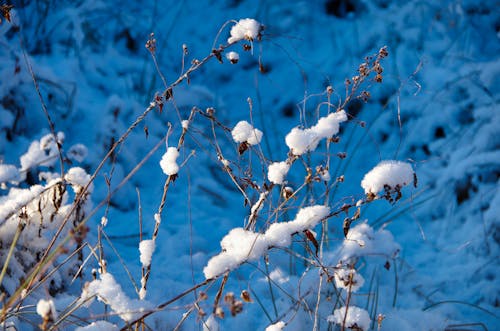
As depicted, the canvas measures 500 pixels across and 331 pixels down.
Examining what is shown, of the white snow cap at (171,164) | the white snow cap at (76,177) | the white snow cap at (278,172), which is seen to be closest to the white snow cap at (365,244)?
the white snow cap at (278,172)

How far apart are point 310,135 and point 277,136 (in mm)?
2114

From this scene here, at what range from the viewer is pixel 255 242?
3.79 ft

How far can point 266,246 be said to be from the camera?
A: 1.17 metres

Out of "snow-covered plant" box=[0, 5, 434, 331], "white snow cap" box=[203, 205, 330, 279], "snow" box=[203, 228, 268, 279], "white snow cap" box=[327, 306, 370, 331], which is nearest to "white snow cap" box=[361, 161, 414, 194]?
"snow-covered plant" box=[0, 5, 434, 331]

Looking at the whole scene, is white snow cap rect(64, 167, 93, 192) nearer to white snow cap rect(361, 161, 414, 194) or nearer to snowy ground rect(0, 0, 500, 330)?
snowy ground rect(0, 0, 500, 330)

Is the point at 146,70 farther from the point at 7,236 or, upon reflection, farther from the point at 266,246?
the point at 266,246

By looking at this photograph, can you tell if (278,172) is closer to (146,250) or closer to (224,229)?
(146,250)

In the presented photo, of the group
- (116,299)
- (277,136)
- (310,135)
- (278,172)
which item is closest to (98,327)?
(116,299)

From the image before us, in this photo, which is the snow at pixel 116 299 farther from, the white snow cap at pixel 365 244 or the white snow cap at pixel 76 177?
the white snow cap at pixel 365 244

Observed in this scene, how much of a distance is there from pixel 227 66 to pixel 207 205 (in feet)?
4.69

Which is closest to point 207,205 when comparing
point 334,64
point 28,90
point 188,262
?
point 188,262

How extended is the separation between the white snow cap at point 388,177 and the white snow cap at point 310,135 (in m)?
0.18

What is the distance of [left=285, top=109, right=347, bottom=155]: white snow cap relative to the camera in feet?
4.20

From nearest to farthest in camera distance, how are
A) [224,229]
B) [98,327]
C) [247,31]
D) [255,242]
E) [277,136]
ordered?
[255,242] < [98,327] < [247,31] < [224,229] < [277,136]
